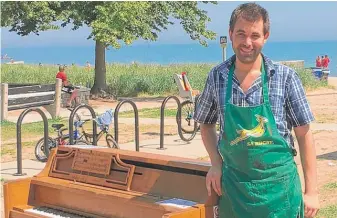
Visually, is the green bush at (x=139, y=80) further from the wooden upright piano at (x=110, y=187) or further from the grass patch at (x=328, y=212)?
the wooden upright piano at (x=110, y=187)

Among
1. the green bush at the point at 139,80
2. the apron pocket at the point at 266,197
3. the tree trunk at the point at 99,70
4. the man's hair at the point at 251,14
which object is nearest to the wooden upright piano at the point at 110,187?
the apron pocket at the point at 266,197

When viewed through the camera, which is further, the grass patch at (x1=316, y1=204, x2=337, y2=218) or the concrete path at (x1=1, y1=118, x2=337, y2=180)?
the concrete path at (x1=1, y1=118, x2=337, y2=180)

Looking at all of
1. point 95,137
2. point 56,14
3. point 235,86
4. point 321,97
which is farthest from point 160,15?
point 235,86

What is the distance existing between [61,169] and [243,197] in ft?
7.44

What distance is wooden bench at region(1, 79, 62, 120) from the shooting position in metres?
16.1

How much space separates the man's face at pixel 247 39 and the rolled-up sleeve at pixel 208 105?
234mm

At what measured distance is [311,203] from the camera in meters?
3.30

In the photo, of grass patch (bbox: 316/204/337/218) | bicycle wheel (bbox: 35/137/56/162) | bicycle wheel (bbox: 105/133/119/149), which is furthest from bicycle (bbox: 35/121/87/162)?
grass patch (bbox: 316/204/337/218)

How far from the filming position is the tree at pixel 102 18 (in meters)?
21.9

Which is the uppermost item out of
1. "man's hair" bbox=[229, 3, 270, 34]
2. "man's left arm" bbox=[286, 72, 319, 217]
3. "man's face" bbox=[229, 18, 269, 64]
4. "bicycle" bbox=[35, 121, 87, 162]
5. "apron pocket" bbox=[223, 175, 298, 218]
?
"man's hair" bbox=[229, 3, 270, 34]

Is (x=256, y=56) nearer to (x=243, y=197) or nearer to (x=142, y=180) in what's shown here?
(x=243, y=197)

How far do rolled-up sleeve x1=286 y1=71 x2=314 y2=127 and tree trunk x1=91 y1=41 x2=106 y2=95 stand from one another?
71.6ft

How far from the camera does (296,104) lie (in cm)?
324

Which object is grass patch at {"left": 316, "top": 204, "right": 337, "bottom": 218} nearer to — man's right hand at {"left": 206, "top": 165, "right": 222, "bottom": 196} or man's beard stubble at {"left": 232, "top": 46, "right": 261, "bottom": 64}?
man's right hand at {"left": 206, "top": 165, "right": 222, "bottom": 196}
